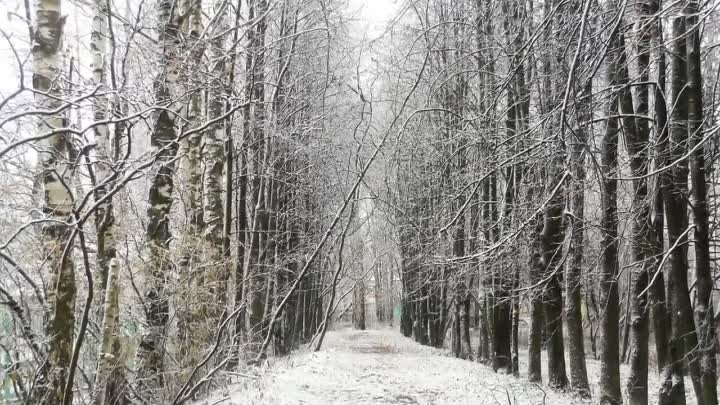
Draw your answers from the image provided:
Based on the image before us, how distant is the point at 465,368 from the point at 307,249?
7721 mm

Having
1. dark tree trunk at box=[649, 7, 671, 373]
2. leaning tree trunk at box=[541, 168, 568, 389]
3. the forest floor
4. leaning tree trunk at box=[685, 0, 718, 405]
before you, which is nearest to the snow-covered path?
the forest floor

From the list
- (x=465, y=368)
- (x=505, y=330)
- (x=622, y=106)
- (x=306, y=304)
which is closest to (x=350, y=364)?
(x=465, y=368)

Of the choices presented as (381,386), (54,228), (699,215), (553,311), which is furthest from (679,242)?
(54,228)

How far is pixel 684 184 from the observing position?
7.62 m

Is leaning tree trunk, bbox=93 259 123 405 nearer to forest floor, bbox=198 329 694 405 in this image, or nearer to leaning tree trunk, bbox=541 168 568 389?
forest floor, bbox=198 329 694 405

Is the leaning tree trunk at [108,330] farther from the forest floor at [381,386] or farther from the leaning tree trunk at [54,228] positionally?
the forest floor at [381,386]

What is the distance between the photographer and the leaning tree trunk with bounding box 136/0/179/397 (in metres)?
6.54

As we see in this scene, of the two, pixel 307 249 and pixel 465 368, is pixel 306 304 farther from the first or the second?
pixel 465 368

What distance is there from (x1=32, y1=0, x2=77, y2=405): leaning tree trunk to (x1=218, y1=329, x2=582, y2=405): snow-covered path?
3.40 meters

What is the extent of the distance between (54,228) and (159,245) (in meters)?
1.87

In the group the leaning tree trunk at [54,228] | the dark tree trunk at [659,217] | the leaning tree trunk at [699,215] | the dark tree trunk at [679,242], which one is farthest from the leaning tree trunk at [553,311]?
the leaning tree trunk at [54,228]

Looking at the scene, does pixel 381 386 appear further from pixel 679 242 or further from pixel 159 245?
pixel 679 242

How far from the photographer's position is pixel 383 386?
35.9 ft

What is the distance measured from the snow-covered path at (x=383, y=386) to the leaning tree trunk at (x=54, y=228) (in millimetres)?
3396
